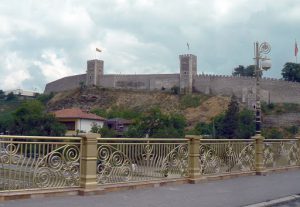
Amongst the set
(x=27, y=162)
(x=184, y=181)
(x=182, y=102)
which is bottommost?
(x=184, y=181)

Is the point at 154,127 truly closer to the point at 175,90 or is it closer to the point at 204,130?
the point at 204,130

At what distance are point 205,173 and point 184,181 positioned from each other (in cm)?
120

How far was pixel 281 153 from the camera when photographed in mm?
16031

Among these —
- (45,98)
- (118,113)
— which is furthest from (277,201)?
(45,98)

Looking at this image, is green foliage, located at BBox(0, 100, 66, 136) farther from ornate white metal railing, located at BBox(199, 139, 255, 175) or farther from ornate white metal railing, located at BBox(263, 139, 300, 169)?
ornate white metal railing, located at BBox(199, 139, 255, 175)

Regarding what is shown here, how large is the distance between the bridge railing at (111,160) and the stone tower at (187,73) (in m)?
74.3

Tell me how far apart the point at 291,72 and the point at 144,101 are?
3430 centimetres

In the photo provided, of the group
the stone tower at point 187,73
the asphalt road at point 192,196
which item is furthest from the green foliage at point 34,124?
the asphalt road at point 192,196

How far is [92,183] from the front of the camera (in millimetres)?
9086

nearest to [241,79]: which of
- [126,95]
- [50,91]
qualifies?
[126,95]

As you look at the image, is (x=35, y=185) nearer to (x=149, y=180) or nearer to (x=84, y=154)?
(x=84, y=154)

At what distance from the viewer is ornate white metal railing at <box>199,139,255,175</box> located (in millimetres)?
12336

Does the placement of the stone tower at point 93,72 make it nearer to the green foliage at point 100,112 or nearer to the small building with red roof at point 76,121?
the green foliage at point 100,112

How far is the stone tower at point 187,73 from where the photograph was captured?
88500mm
